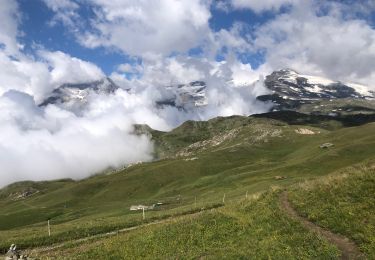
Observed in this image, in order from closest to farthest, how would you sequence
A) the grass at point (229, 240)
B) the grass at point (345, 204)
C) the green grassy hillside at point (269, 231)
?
the grass at point (229, 240)
the green grassy hillside at point (269, 231)
the grass at point (345, 204)

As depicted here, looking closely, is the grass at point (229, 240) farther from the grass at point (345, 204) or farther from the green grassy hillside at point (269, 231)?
the grass at point (345, 204)

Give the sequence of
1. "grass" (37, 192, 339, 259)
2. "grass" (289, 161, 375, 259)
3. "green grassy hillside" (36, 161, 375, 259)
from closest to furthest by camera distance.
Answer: "grass" (37, 192, 339, 259) < "green grassy hillside" (36, 161, 375, 259) < "grass" (289, 161, 375, 259)

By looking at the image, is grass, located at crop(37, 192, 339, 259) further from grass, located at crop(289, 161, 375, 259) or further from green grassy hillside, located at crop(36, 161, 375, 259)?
grass, located at crop(289, 161, 375, 259)

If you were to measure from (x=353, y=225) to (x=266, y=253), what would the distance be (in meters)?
7.72

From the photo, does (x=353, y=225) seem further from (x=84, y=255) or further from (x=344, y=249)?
(x=84, y=255)

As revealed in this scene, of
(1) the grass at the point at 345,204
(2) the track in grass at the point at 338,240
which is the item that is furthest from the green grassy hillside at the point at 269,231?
(2) the track in grass at the point at 338,240

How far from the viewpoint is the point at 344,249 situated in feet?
103

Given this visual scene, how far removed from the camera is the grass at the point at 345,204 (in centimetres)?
3306

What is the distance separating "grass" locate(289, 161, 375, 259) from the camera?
3306cm

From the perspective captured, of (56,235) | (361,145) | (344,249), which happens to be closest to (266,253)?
(344,249)

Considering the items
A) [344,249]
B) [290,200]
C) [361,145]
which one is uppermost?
[361,145]

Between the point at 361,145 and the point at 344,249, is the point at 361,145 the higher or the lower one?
the higher one

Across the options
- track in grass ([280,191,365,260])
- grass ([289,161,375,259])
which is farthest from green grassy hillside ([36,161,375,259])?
track in grass ([280,191,365,260])

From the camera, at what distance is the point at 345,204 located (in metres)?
38.1
